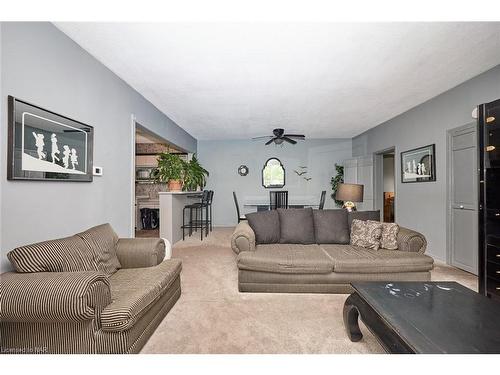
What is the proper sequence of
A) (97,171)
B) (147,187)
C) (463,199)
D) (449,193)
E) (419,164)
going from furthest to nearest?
(147,187)
(419,164)
(449,193)
(463,199)
(97,171)

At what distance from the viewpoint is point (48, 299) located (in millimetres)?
1200

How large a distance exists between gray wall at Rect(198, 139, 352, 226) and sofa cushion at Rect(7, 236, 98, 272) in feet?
17.6

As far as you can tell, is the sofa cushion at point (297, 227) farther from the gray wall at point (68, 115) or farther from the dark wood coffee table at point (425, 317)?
the gray wall at point (68, 115)

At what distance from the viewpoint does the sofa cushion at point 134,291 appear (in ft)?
4.43

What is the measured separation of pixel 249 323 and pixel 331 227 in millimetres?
1789

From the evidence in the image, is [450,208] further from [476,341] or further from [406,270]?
[476,341]

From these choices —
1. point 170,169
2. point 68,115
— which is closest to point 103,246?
point 68,115

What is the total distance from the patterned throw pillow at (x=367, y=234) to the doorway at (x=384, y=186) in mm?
2709

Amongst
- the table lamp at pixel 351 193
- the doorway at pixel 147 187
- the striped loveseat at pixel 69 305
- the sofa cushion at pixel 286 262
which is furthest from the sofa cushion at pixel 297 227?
the doorway at pixel 147 187

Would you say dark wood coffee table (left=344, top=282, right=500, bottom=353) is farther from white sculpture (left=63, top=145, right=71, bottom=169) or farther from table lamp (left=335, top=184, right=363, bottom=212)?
white sculpture (left=63, top=145, right=71, bottom=169)

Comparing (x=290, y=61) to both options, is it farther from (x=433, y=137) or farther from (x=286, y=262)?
(x=433, y=137)

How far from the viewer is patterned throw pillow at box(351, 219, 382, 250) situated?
2812mm

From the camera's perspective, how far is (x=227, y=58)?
2506mm

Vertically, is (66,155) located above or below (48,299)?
above
